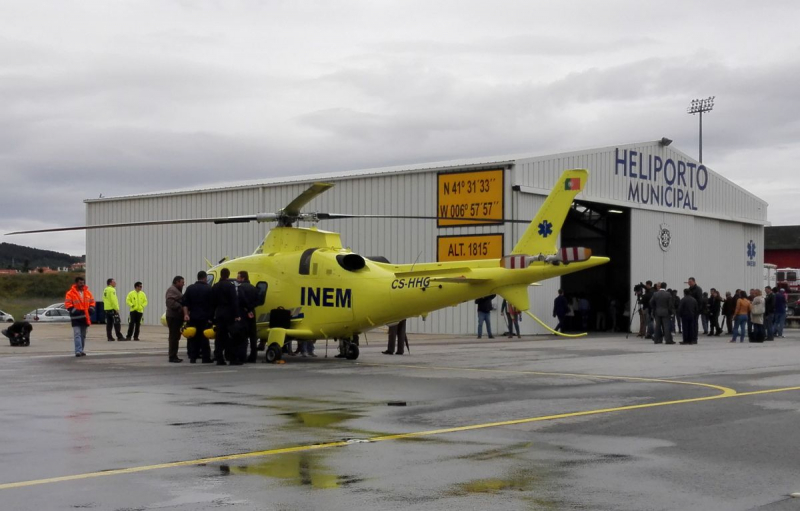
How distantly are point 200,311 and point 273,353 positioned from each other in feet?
5.51

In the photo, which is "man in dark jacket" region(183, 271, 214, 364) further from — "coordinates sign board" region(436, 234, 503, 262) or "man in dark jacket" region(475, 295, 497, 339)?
"coordinates sign board" region(436, 234, 503, 262)

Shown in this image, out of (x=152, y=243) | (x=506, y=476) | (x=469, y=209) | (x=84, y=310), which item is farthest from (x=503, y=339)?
(x=506, y=476)

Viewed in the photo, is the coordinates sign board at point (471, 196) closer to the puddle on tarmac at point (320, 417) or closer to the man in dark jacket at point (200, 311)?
the man in dark jacket at point (200, 311)

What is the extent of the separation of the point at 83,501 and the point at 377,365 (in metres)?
12.6

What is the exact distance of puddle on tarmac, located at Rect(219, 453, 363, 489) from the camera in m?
7.29

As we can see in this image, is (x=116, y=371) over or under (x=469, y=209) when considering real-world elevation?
under

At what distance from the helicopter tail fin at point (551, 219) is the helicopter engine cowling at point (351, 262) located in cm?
315

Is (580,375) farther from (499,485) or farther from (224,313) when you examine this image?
(499,485)

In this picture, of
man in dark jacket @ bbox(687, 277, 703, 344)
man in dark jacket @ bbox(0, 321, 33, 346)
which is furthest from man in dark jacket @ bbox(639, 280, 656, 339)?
man in dark jacket @ bbox(0, 321, 33, 346)

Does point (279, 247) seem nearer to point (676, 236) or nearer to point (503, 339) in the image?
point (503, 339)

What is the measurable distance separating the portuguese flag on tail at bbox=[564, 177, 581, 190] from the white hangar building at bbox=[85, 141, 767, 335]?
14.3 metres

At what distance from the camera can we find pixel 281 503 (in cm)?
658

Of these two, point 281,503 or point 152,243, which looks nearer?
point 281,503

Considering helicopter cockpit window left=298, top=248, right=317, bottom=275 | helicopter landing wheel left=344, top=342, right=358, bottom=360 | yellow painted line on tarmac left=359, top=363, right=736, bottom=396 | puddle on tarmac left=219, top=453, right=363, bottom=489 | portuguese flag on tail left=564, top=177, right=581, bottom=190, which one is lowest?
puddle on tarmac left=219, top=453, right=363, bottom=489
